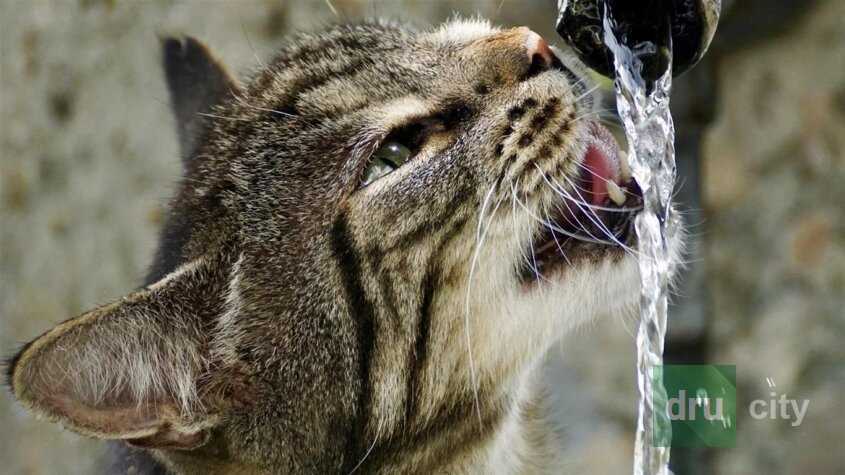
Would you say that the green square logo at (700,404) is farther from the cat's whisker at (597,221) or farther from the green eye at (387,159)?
the green eye at (387,159)

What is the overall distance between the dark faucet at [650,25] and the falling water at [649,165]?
0.04 ft

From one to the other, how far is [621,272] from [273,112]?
0.66 metres

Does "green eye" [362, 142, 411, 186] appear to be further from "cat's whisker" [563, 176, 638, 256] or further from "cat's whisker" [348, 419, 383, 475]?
"cat's whisker" [348, 419, 383, 475]

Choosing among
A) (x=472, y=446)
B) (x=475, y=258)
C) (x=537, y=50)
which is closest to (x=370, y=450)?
(x=472, y=446)

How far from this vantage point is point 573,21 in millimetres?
1477

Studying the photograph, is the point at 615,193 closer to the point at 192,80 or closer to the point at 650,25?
the point at 650,25

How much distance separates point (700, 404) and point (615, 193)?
1076mm

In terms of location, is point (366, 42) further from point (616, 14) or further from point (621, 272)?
point (621, 272)

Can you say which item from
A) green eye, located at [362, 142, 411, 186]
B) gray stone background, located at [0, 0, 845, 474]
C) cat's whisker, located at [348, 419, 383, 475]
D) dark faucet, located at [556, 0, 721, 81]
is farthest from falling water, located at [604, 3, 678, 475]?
gray stone background, located at [0, 0, 845, 474]

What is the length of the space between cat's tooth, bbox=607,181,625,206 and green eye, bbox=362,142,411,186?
0.34 metres

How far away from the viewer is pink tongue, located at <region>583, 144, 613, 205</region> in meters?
1.59

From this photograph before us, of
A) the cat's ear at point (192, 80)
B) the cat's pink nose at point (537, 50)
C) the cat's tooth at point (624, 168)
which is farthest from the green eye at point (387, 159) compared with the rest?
the cat's ear at point (192, 80)

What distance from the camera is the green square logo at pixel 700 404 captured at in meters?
2.42

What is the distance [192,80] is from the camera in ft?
6.68
